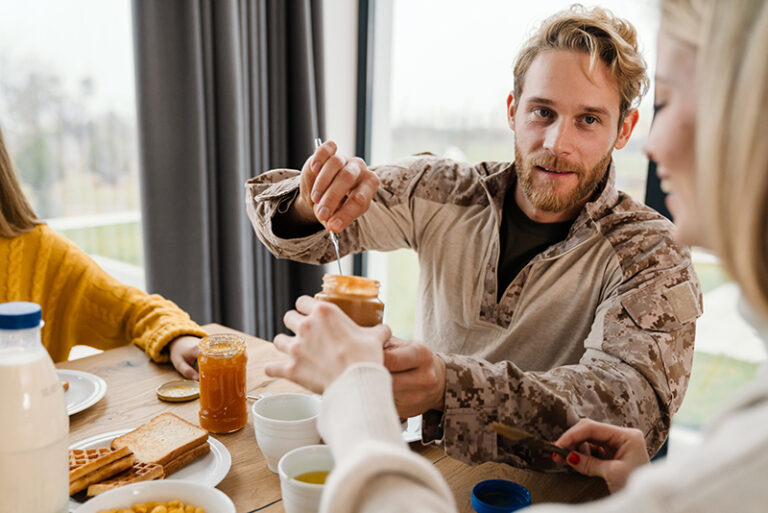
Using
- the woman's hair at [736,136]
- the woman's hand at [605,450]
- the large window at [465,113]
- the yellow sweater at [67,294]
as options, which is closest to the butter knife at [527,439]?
the woman's hand at [605,450]

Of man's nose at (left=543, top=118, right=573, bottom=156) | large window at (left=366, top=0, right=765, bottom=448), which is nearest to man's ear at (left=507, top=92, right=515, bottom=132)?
man's nose at (left=543, top=118, right=573, bottom=156)

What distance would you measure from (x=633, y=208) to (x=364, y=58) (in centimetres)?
223

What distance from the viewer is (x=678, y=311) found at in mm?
1322

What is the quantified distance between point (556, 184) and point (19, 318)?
123 centimetres

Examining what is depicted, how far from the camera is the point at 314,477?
88 centimetres

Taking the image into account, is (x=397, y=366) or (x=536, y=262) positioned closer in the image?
(x=397, y=366)

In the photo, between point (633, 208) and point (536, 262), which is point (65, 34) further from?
point (633, 208)

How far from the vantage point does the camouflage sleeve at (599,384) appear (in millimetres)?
1064

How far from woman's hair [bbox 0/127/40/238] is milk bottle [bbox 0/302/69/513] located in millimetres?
1082

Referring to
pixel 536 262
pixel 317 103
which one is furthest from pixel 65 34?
pixel 536 262

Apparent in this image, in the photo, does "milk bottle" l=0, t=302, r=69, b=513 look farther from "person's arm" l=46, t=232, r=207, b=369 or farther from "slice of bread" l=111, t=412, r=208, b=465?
"person's arm" l=46, t=232, r=207, b=369

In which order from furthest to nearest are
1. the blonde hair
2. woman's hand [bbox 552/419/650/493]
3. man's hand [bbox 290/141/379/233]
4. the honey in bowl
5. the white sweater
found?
the blonde hair → man's hand [bbox 290/141/379/233] → woman's hand [bbox 552/419/650/493] → the honey in bowl → the white sweater

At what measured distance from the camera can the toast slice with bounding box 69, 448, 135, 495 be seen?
904 millimetres

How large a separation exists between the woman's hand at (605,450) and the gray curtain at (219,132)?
6.69 feet
